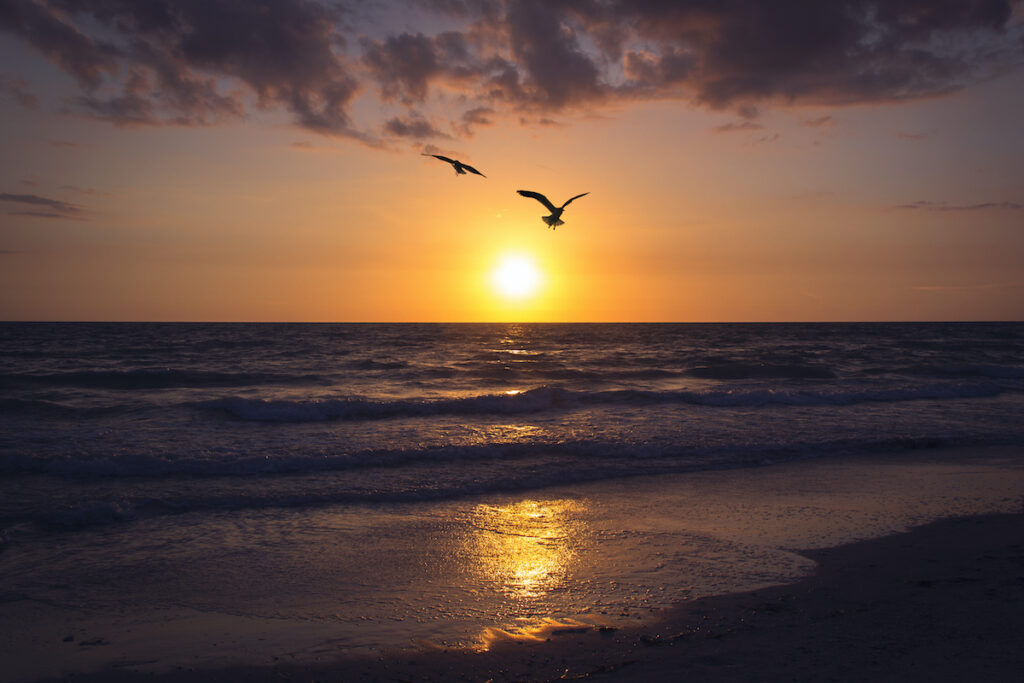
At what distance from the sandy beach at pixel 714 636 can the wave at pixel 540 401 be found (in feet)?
36.9

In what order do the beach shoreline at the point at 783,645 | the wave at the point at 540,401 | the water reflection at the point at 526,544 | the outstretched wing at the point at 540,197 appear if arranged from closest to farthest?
the beach shoreline at the point at 783,645
the water reflection at the point at 526,544
the outstretched wing at the point at 540,197
the wave at the point at 540,401

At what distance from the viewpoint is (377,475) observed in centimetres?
1012

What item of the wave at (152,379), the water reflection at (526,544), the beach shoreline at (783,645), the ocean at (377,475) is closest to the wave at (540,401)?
the ocean at (377,475)

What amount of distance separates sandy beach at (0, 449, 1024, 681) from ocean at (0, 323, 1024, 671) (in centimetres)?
26

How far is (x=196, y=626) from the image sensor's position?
495 cm

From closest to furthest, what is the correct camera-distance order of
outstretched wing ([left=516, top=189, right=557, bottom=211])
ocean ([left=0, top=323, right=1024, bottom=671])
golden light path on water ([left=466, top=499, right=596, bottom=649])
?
golden light path on water ([left=466, top=499, right=596, bottom=649]) < ocean ([left=0, top=323, right=1024, bottom=671]) < outstretched wing ([left=516, top=189, right=557, bottom=211])

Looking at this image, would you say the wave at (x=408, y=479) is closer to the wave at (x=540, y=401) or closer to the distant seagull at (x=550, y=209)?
the distant seagull at (x=550, y=209)

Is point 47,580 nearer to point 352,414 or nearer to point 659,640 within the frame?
point 659,640

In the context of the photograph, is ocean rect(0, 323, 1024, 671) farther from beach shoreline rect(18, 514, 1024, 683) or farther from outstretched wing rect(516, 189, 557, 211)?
outstretched wing rect(516, 189, 557, 211)

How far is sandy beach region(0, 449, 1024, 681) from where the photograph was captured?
418 centimetres

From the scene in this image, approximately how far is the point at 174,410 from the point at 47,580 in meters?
12.1

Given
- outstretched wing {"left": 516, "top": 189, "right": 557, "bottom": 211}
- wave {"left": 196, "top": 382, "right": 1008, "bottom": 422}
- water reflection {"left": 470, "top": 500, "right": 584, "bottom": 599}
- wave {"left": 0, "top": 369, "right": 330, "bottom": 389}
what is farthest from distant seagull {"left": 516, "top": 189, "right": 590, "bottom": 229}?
wave {"left": 0, "top": 369, "right": 330, "bottom": 389}

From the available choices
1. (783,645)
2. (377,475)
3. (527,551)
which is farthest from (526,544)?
(377,475)

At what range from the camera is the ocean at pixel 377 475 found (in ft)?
18.2
